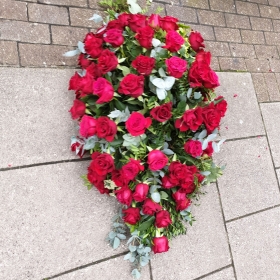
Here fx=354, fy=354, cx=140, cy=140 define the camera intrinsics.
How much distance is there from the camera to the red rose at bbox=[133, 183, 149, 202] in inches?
72.6

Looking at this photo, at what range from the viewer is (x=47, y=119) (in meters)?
2.04

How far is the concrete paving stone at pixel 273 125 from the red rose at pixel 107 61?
64.7 inches

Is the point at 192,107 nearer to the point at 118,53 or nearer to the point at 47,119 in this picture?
the point at 118,53

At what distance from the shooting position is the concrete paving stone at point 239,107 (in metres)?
2.73

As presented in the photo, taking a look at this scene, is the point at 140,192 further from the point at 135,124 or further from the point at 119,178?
the point at 135,124

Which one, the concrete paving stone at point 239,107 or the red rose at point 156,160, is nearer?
the red rose at point 156,160

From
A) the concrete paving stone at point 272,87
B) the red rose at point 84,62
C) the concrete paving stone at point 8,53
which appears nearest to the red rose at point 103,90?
the red rose at point 84,62

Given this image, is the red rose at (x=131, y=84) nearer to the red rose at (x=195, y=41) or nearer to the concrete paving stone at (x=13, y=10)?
the red rose at (x=195, y=41)

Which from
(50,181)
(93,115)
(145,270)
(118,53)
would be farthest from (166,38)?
(145,270)

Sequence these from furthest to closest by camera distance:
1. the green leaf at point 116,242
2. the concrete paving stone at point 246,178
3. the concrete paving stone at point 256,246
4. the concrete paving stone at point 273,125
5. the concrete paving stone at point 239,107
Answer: the concrete paving stone at point 273,125 → the concrete paving stone at point 239,107 → the concrete paving stone at point 246,178 → the concrete paving stone at point 256,246 → the green leaf at point 116,242

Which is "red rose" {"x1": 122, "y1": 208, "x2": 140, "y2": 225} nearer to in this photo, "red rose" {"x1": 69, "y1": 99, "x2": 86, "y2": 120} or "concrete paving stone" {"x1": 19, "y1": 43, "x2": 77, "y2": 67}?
"red rose" {"x1": 69, "y1": 99, "x2": 86, "y2": 120}

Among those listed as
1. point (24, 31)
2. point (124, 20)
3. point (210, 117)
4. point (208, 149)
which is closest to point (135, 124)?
point (210, 117)

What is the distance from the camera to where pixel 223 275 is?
2.35m

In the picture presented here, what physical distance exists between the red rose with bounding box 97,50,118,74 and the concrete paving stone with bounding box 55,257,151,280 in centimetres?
108
